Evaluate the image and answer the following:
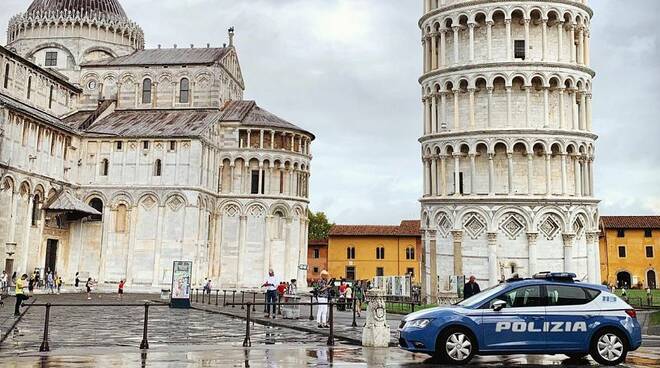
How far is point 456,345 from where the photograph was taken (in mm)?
12383

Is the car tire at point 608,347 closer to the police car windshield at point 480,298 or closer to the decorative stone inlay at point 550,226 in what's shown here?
the police car windshield at point 480,298

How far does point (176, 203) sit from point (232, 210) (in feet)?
21.5

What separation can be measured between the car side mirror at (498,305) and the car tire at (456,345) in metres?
0.71

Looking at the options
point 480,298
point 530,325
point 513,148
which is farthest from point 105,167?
point 530,325

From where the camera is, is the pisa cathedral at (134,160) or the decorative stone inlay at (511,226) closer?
the decorative stone inlay at (511,226)

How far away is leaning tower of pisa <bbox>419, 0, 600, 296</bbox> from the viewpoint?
34.9 m

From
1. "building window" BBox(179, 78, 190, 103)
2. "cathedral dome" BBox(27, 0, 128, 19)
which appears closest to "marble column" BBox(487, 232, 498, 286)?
"building window" BBox(179, 78, 190, 103)

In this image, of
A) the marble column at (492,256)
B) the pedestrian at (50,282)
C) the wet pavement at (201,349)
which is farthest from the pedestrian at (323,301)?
the pedestrian at (50,282)

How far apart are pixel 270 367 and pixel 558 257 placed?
2701cm

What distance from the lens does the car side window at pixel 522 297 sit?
12.7 meters

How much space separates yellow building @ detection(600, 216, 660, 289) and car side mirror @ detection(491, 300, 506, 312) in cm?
6587

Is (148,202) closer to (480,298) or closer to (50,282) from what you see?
(50,282)

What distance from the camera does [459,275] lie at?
35.2 meters

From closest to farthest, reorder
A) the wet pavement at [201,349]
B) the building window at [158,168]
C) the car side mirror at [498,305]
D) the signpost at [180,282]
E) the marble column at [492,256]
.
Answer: the wet pavement at [201,349], the car side mirror at [498,305], the signpost at [180,282], the marble column at [492,256], the building window at [158,168]
